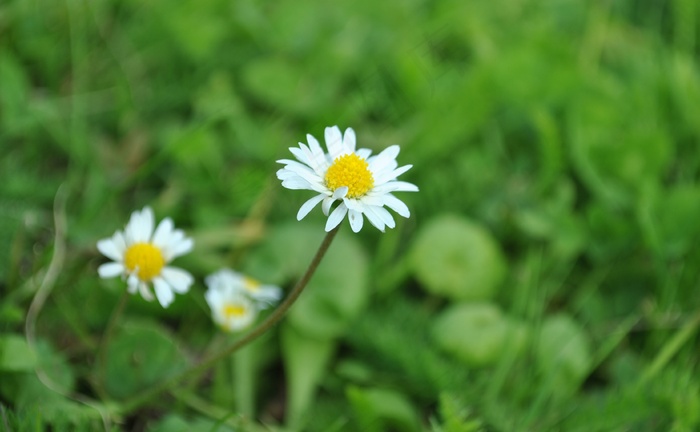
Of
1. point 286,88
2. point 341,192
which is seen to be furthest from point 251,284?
point 286,88

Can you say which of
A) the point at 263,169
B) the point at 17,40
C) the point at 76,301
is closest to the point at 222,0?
the point at 17,40

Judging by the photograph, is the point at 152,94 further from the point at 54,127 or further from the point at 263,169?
the point at 263,169

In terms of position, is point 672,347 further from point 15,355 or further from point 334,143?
point 15,355

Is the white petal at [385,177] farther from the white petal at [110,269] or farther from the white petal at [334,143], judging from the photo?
the white petal at [110,269]

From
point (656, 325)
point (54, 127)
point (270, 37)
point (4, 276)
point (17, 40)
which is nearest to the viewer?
point (4, 276)

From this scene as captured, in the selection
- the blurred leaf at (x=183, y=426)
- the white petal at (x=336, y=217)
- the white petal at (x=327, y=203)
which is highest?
the white petal at (x=327, y=203)

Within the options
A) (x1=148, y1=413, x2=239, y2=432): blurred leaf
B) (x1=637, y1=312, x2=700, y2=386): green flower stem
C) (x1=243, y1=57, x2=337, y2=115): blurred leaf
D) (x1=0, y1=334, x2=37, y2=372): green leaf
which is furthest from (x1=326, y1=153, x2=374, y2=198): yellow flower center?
(x1=243, y1=57, x2=337, y2=115): blurred leaf

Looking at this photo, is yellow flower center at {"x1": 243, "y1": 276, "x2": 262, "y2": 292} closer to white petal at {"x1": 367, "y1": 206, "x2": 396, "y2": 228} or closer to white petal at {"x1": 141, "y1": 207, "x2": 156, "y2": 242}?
→ white petal at {"x1": 141, "y1": 207, "x2": 156, "y2": 242}

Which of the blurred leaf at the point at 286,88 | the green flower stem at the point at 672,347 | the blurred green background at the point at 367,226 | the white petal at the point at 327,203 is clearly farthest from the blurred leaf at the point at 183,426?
the blurred leaf at the point at 286,88
